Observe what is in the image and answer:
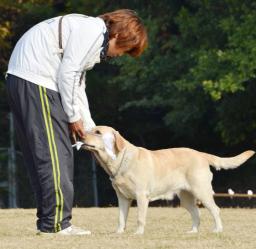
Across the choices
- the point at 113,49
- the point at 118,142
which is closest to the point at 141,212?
Result: the point at 118,142

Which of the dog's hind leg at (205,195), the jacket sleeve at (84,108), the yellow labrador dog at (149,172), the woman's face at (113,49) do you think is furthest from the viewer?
the dog's hind leg at (205,195)

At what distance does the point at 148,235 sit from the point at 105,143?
993 millimetres

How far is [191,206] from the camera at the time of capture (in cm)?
926

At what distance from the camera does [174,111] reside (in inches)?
816

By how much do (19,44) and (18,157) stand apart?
14.0m

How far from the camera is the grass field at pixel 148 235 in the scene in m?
7.20

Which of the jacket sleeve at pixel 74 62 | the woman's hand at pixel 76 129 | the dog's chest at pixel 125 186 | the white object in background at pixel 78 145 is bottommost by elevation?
the dog's chest at pixel 125 186

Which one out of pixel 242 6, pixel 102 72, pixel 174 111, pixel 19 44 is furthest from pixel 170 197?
pixel 102 72

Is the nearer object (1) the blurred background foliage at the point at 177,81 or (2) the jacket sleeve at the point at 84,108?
(2) the jacket sleeve at the point at 84,108

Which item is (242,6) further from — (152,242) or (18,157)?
(152,242)

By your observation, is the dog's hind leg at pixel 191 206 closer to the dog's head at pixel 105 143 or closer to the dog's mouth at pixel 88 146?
the dog's head at pixel 105 143

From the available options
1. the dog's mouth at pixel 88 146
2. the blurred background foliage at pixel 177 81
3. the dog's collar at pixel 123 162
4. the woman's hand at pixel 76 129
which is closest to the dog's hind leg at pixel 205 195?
the dog's collar at pixel 123 162

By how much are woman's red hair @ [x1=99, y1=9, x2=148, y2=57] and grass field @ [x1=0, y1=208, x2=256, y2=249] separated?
1623 millimetres

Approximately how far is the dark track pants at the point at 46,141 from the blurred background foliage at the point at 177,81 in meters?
10.3
